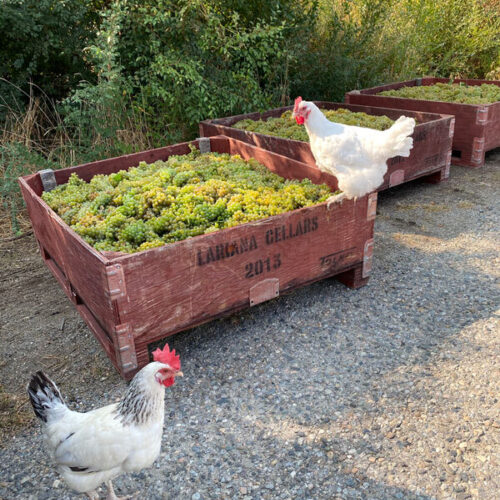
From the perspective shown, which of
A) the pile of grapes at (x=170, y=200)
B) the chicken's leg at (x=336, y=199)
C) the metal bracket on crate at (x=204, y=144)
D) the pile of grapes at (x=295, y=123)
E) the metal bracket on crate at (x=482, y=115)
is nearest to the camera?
the pile of grapes at (x=170, y=200)

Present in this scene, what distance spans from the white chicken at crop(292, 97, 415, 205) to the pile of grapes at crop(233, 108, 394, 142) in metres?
1.45

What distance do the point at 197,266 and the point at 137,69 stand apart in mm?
4287

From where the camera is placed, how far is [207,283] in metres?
2.89

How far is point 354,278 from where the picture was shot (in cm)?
368

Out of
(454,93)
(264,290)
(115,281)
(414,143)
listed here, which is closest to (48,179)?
(115,281)

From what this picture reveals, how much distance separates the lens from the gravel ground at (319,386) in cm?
221

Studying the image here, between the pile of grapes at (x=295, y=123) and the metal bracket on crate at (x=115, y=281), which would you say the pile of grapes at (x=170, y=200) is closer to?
the metal bracket on crate at (x=115, y=281)

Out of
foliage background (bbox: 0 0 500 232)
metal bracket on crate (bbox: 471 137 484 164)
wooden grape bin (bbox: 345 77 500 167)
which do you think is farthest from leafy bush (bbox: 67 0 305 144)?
metal bracket on crate (bbox: 471 137 484 164)

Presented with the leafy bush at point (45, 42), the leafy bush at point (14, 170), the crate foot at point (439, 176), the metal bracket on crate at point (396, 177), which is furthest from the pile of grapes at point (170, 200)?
the crate foot at point (439, 176)

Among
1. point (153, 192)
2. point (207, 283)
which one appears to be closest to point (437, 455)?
point (207, 283)

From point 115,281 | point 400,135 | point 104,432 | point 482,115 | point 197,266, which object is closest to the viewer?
point 104,432

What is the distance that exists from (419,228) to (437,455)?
9.38 ft

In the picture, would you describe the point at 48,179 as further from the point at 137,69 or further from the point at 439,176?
the point at 439,176

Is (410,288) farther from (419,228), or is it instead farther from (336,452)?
(336,452)
